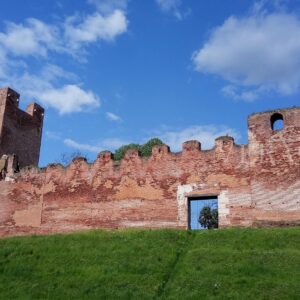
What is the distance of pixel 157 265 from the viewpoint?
16.7 metres

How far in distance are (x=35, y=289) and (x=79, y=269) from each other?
5.70 feet

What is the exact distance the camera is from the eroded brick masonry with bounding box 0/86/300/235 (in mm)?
21094

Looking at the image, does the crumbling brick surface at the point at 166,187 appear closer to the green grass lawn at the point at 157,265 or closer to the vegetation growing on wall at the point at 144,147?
the green grass lawn at the point at 157,265

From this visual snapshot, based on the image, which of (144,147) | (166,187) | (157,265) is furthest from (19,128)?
(157,265)

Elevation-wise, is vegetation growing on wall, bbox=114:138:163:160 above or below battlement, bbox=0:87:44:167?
above

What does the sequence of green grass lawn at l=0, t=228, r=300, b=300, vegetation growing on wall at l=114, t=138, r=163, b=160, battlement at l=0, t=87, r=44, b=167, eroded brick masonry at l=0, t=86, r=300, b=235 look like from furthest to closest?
vegetation growing on wall at l=114, t=138, r=163, b=160
battlement at l=0, t=87, r=44, b=167
eroded brick masonry at l=0, t=86, r=300, b=235
green grass lawn at l=0, t=228, r=300, b=300

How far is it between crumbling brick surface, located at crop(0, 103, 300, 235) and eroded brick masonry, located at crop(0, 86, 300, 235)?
0.11 ft

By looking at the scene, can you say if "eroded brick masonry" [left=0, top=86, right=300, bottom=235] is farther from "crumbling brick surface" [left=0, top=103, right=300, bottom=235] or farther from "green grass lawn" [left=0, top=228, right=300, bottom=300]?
"green grass lawn" [left=0, top=228, right=300, bottom=300]

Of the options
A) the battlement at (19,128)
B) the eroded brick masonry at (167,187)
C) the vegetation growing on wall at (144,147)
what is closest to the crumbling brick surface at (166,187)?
the eroded brick masonry at (167,187)

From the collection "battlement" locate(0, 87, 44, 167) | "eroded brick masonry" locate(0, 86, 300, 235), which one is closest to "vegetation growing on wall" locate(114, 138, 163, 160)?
"battlement" locate(0, 87, 44, 167)

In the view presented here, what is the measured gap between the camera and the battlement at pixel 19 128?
31.3 metres

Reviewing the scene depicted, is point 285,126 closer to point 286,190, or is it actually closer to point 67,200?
point 286,190

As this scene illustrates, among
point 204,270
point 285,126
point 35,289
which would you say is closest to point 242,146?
point 285,126

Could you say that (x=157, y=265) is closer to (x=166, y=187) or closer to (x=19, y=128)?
(x=166, y=187)
